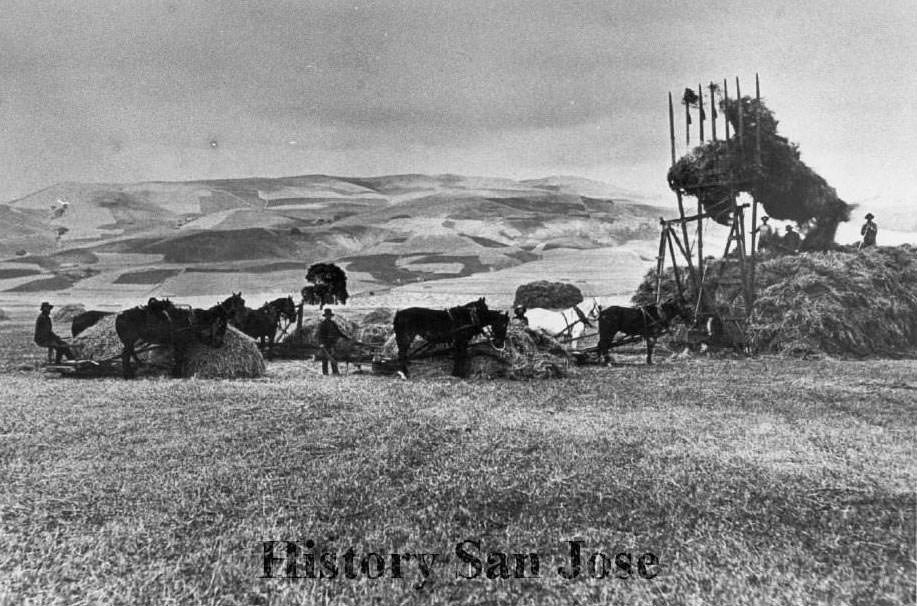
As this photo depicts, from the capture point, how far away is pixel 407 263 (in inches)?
2216

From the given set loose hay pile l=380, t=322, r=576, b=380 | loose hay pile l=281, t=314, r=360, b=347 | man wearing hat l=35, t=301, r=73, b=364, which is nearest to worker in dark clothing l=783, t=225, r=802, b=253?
loose hay pile l=380, t=322, r=576, b=380

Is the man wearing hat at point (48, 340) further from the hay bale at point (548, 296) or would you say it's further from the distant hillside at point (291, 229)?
the distant hillside at point (291, 229)

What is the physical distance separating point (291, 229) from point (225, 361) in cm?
5534

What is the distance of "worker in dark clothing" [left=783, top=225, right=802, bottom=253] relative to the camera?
77.2 ft

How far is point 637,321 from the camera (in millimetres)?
17031

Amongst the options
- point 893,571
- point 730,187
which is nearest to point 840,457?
point 893,571

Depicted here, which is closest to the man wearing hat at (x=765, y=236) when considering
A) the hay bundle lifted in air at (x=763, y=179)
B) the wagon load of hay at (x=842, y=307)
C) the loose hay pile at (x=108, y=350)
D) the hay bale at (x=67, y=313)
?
the hay bundle lifted in air at (x=763, y=179)

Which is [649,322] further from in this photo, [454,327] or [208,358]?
[208,358]

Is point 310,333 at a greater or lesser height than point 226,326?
lesser

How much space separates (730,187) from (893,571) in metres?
16.9

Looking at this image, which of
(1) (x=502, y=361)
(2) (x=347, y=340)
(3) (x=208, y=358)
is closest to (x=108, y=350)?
(3) (x=208, y=358)

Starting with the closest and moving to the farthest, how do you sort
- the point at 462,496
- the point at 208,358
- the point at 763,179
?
the point at 462,496, the point at 208,358, the point at 763,179

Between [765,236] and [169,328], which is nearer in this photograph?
[169,328]

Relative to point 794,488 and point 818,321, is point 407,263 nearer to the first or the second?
point 818,321
